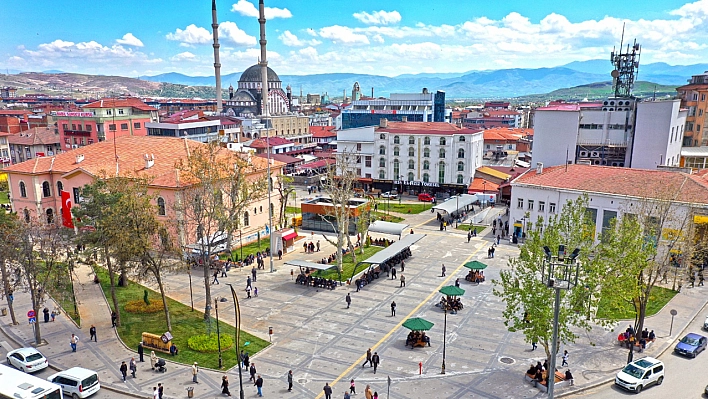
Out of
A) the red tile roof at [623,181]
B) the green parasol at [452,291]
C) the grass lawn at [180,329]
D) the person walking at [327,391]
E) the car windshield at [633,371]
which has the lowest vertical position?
the grass lawn at [180,329]

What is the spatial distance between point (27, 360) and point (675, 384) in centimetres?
3649

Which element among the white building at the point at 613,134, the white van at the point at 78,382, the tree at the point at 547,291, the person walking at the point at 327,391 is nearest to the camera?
the person walking at the point at 327,391

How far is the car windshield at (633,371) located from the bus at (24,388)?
94.5ft

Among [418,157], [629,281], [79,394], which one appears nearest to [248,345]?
[79,394]

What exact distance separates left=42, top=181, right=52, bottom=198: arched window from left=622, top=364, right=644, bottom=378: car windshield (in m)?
59.2

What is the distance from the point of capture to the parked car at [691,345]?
29922 millimetres

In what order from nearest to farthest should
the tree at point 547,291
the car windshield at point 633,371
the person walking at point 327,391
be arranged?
the person walking at point 327,391 < the tree at point 547,291 < the car windshield at point 633,371

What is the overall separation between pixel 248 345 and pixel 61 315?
1614 cm

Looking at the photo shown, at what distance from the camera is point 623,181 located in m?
48.5

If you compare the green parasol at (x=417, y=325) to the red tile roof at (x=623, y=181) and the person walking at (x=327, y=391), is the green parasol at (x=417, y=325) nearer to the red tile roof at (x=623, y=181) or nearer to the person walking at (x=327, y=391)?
the person walking at (x=327, y=391)

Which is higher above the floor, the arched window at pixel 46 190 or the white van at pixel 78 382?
the arched window at pixel 46 190

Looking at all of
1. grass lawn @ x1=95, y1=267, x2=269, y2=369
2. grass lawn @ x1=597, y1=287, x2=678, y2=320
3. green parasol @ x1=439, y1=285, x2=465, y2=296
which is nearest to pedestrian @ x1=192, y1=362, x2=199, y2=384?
grass lawn @ x1=95, y1=267, x2=269, y2=369

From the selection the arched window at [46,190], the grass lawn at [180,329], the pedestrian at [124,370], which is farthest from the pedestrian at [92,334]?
the arched window at [46,190]

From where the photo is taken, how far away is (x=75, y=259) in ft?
108
